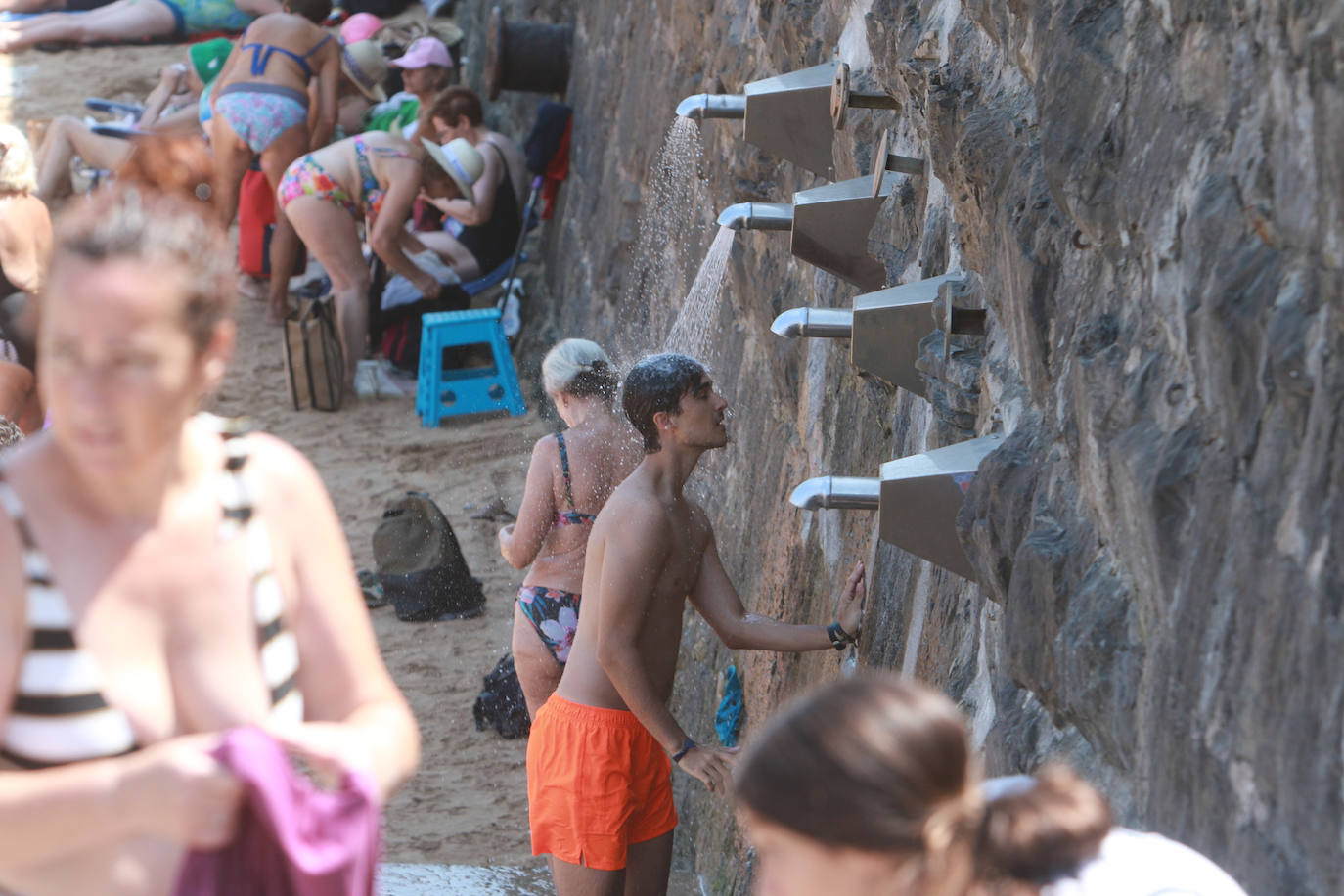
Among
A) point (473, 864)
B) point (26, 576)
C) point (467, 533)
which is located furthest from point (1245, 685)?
point (467, 533)

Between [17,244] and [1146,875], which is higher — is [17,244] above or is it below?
above

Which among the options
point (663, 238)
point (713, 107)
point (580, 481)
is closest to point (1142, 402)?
point (713, 107)

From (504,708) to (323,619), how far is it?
136 inches

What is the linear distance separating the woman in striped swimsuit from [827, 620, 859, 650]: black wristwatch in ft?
4.88

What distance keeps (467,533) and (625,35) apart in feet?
7.42

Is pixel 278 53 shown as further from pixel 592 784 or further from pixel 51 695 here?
pixel 51 695

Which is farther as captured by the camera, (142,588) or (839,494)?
(839,494)

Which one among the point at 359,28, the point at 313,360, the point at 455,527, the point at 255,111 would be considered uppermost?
the point at 359,28

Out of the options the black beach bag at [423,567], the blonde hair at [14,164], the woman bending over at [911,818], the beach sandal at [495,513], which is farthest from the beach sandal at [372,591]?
the woman bending over at [911,818]

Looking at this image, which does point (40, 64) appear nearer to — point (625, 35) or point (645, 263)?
point (625, 35)

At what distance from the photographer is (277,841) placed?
1.01 meters

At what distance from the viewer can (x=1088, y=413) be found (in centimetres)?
138

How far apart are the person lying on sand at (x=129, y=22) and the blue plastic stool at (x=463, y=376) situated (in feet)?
16.2

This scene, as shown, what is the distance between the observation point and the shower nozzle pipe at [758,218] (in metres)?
2.81
